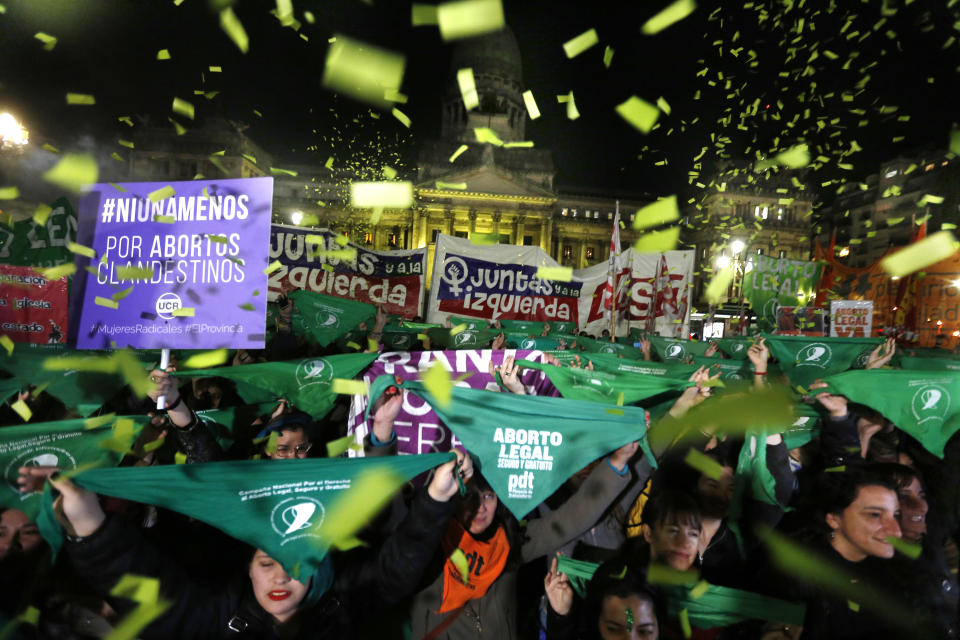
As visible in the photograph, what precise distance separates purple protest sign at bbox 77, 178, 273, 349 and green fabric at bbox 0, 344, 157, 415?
967mm

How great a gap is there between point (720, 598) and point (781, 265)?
1344 centimetres

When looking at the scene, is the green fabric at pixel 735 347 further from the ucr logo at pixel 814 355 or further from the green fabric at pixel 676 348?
the ucr logo at pixel 814 355

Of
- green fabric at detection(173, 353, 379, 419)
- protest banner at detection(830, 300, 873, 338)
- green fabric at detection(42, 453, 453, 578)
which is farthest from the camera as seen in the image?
protest banner at detection(830, 300, 873, 338)

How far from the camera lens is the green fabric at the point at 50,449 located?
241 cm

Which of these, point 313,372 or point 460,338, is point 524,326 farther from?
point 313,372

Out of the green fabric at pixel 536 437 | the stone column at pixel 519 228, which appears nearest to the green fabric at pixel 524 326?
the green fabric at pixel 536 437

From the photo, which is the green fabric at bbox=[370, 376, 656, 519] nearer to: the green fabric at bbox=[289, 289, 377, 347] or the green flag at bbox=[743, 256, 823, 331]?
the green fabric at bbox=[289, 289, 377, 347]

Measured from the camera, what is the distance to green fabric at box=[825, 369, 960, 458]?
3.87 m

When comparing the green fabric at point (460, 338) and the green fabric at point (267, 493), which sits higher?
the green fabric at point (460, 338)

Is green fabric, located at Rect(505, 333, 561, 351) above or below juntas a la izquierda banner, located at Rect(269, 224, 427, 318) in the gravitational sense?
below

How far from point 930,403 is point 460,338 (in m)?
7.29

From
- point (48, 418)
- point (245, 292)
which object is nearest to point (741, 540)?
point (245, 292)

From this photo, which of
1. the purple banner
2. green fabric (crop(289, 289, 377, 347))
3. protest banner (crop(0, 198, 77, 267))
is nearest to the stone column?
green fabric (crop(289, 289, 377, 347))

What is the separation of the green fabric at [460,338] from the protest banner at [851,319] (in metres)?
7.52
